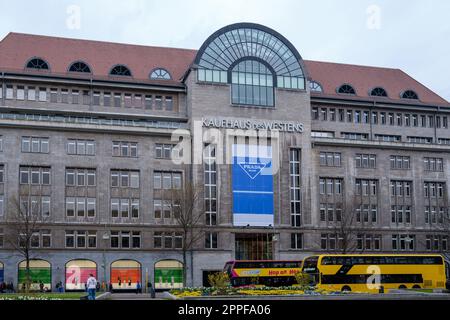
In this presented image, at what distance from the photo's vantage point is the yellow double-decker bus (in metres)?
50.4

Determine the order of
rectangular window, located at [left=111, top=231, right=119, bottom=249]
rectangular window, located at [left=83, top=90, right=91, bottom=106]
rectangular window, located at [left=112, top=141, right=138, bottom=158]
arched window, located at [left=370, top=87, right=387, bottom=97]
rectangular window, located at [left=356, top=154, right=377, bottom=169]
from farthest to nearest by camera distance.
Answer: arched window, located at [left=370, top=87, right=387, bottom=97], rectangular window, located at [left=356, top=154, right=377, bottom=169], rectangular window, located at [left=83, top=90, right=91, bottom=106], rectangular window, located at [left=112, top=141, right=138, bottom=158], rectangular window, located at [left=111, top=231, right=119, bottom=249]

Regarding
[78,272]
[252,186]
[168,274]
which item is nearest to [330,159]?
[252,186]

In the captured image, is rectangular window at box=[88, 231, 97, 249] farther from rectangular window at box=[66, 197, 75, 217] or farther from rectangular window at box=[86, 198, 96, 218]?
rectangular window at box=[66, 197, 75, 217]

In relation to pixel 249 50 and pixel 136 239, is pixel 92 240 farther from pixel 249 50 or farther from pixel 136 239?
pixel 249 50

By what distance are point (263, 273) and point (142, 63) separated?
2878 cm

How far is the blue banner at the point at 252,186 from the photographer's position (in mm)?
68375

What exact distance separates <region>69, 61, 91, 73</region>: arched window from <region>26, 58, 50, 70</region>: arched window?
100 inches

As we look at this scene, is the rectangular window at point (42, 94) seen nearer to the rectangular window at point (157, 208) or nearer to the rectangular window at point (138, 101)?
the rectangular window at point (138, 101)

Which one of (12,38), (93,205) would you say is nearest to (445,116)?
(93,205)

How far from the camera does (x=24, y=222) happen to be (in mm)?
59500

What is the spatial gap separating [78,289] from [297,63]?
31733 mm

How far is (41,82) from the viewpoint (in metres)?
66.2

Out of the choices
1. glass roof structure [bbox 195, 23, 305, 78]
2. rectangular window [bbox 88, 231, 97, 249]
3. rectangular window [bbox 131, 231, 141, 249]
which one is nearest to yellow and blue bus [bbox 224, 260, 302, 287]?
rectangular window [bbox 131, 231, 141, 249]
